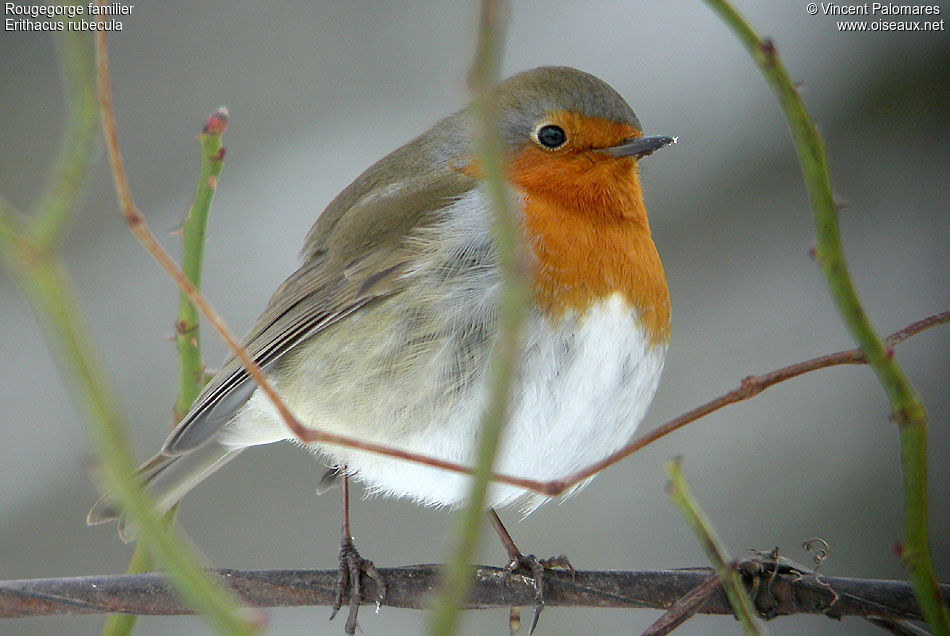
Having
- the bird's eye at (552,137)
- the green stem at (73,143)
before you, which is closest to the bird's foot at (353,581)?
the bird's eye at (552,137)

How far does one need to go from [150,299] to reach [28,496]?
0.84 meters

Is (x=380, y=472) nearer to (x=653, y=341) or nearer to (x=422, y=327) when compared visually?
(x=422, y=327)

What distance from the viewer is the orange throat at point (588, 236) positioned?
1932 mm

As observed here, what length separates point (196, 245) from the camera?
170cm

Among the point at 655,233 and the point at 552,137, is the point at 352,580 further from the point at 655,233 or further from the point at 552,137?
the point at 655,233

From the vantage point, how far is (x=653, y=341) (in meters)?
2.09

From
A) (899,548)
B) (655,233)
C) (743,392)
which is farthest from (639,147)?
(655,233)

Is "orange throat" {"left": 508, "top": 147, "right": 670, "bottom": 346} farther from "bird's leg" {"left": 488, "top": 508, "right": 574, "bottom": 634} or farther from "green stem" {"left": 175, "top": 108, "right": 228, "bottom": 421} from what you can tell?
"green stem" {"left": 175, "top": 108, "right": 228, "bottom": 421}

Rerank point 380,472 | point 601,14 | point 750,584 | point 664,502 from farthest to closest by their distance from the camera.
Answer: point 601,14 < point 664,502 < point 380,472 < point 750,584

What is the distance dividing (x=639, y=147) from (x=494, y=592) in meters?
0.95

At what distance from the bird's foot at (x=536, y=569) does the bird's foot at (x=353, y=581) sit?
251mm

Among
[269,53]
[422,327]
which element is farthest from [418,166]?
[269,53]

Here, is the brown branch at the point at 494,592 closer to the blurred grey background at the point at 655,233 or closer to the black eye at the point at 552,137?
the black eye at the point at 552,137

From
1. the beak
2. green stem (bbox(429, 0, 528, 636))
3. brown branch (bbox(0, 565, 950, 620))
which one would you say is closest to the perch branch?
green stem (bbox(429, 0, 528, 636))
